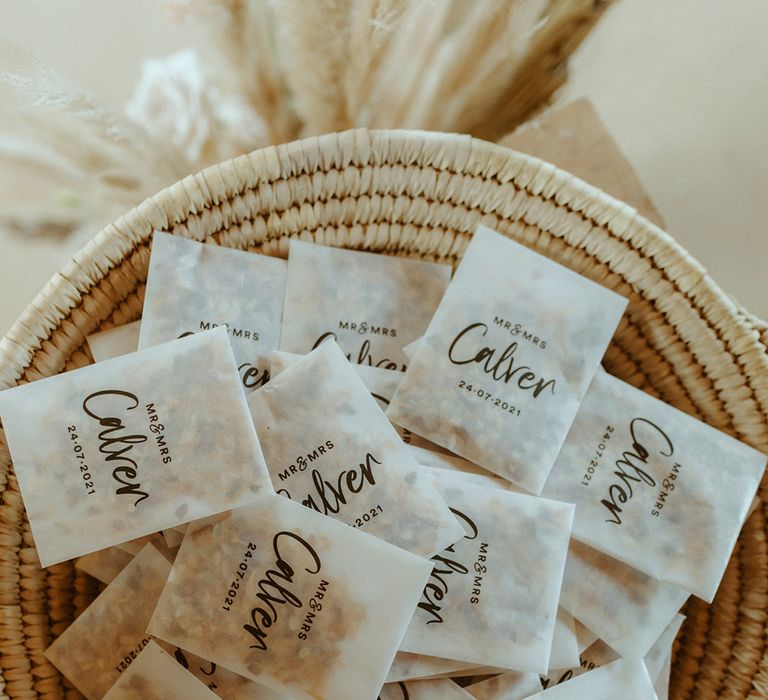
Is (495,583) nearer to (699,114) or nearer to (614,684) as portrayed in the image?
(614,684)

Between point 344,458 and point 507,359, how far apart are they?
180 mm

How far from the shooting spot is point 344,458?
0.66 m

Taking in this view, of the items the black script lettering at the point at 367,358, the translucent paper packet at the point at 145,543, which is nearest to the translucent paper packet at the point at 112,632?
the translucent paper packet at the point at 145,543

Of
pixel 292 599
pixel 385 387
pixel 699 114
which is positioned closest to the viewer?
pixel 292 599

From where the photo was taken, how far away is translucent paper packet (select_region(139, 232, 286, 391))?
69cm

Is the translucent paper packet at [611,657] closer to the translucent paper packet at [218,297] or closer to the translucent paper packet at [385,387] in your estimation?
the translucent paper packet at [385,387]

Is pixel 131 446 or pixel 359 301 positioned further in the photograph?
pixel 359 301

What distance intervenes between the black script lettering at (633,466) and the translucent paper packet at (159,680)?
0.39 meters

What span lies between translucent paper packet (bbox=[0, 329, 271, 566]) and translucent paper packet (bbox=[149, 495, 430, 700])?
4cm

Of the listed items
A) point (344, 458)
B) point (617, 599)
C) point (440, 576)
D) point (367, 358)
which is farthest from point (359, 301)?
point (617, 599)

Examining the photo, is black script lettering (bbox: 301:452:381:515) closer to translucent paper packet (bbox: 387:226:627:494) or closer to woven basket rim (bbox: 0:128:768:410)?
translucent paper packet (bbox: 387:226:627:494)

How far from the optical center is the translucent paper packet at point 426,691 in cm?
67

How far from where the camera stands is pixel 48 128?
71 cm

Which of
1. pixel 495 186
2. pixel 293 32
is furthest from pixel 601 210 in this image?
pixel 293 32
